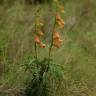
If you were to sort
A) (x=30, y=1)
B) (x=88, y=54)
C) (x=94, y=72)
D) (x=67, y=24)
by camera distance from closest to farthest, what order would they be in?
(x=94, y=72) → (x=88, y=54) → (x=67, y=24) → (x=30, y=1)

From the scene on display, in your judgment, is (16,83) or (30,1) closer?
(16,83)

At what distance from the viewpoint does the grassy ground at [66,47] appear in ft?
14.1

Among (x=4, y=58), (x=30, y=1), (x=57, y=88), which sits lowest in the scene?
(x=57, y=88)

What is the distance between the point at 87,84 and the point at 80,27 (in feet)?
4.70

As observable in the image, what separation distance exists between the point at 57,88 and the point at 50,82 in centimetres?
15

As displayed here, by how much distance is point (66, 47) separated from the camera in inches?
199

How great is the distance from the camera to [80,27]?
18.7 ft

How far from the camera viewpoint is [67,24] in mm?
5582

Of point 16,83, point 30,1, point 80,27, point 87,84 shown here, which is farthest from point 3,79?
point 30,1

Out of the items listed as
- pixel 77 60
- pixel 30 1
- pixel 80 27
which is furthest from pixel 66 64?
pixel 30 1

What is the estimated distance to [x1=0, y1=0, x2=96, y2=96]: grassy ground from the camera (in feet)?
14.1

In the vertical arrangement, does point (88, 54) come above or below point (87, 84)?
above

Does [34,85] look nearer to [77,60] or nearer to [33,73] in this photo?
[33,73]

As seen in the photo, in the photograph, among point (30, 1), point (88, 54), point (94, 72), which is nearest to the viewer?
point (94, 72)
